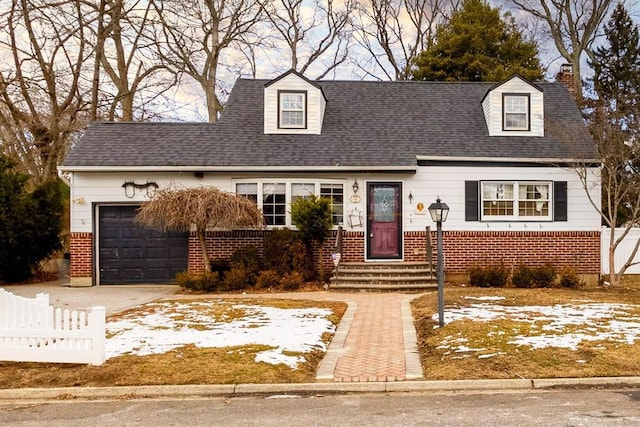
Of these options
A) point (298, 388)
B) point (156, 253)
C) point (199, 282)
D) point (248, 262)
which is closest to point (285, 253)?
point (248, 262)

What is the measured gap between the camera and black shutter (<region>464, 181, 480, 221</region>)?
1504 centimetres

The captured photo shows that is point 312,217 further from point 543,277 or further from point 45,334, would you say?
point 45,334

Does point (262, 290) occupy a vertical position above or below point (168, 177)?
below

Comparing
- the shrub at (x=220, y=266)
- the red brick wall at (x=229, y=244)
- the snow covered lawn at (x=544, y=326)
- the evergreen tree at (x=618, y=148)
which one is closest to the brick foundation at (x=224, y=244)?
the red brick wall at (x=229, y=244)

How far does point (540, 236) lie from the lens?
1505 cm

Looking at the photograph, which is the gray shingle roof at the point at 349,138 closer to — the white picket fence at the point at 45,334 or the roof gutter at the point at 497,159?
the roof gutter at the point at 497,159

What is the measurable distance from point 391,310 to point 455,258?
5006 millimetres

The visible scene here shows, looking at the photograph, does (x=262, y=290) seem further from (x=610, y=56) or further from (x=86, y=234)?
(x=610, y=56)

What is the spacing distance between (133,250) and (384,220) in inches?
278

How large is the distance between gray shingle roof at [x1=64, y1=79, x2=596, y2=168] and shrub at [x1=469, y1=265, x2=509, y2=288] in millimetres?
3252

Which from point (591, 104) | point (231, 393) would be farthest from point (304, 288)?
point (591, 104)

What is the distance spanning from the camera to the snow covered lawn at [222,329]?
7.33 metres

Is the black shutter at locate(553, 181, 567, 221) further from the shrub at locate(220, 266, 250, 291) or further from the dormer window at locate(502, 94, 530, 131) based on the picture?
the shrub at locate(220, 266, 250, 291)

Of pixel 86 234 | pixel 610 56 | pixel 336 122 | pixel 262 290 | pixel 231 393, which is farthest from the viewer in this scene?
pixel 610 56
